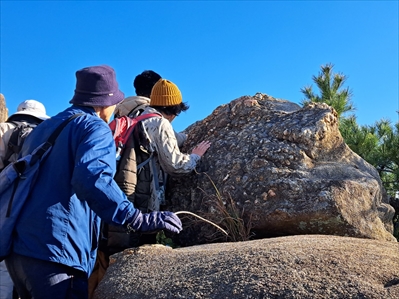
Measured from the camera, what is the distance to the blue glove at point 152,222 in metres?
2.48

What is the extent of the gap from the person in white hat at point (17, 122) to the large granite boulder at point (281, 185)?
128 cm

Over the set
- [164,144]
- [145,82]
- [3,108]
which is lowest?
[164,144]

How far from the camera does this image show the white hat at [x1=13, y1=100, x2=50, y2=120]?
4263mm

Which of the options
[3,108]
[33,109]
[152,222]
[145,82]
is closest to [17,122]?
[33,109]

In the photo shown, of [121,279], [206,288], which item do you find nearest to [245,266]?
[206,288]

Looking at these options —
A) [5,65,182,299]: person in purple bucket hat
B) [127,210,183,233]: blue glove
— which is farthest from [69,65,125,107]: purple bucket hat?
[127,210,183,233]: blue glove

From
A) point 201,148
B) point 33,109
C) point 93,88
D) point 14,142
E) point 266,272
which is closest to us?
point 266,272

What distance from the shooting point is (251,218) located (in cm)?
415

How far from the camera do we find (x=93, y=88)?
9.27 ft

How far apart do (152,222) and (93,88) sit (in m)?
0.81

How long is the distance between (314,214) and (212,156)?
109 centimetres

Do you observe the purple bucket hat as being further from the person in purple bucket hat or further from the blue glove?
the blue glove

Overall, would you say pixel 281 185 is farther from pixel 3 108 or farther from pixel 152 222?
pixel 3 108

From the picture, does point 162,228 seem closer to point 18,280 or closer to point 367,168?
point 18,280
